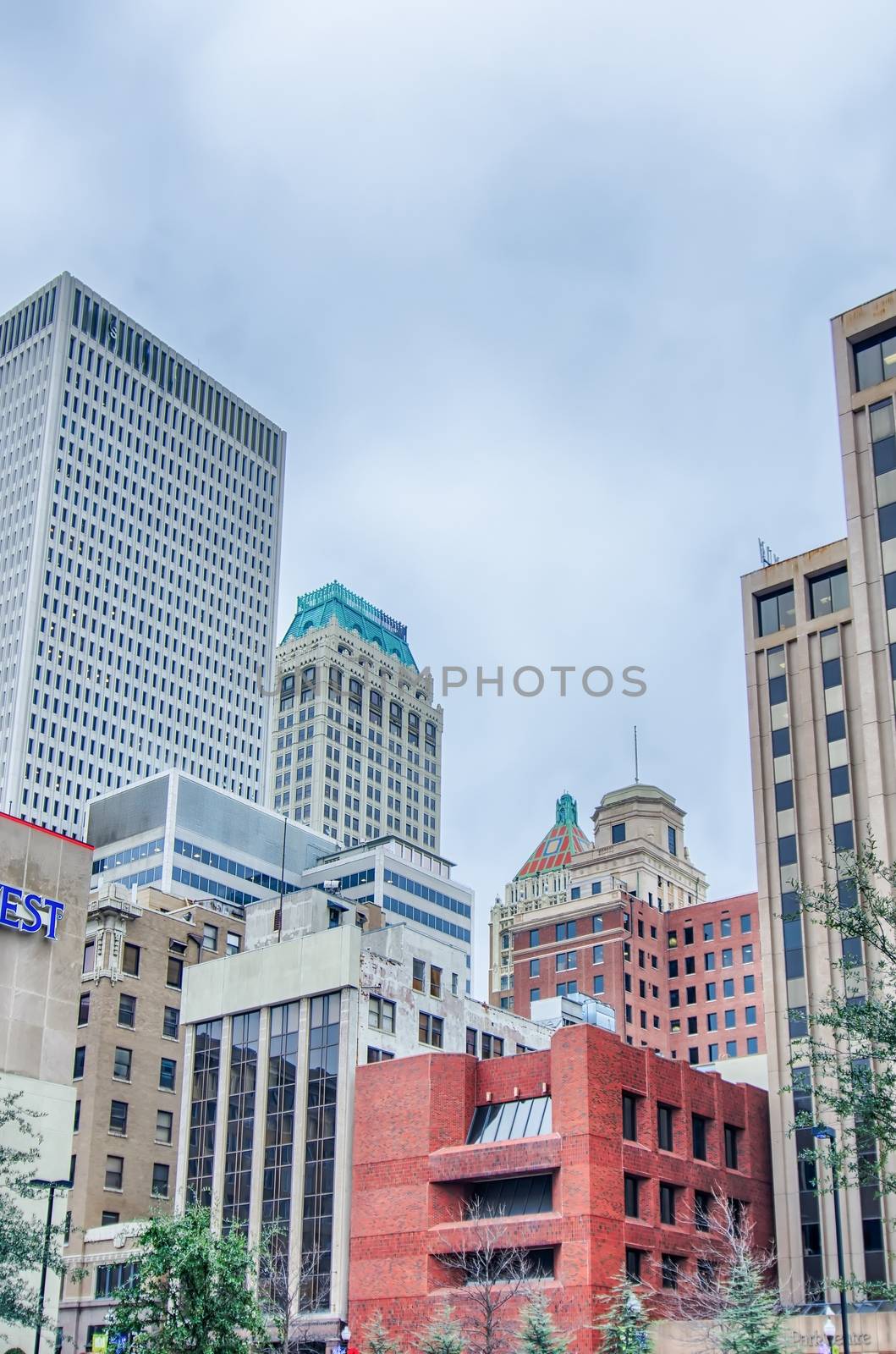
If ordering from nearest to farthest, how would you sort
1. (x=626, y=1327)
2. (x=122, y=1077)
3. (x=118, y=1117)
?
1. (x=626, y=1327)
2. (x=118, y=1117)
3. (x=122, y=1077)

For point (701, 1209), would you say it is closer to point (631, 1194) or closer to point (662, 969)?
point (631, 1194)

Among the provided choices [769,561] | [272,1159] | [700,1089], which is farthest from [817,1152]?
[769,561]

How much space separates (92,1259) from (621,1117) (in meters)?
30.7

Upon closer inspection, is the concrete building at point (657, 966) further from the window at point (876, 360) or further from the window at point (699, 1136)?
the window at point (876, 360)

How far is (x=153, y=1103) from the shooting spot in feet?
292

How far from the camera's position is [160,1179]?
289 feet

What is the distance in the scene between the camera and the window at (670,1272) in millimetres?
69688

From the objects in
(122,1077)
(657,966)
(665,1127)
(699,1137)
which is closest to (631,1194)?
(665,1127)

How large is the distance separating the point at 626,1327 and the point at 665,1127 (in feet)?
57.4

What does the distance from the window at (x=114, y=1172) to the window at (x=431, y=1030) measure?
19187 millimetres

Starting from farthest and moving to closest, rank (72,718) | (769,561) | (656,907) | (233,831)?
(72,718)
(656,907)
(233,831)
(769,561)

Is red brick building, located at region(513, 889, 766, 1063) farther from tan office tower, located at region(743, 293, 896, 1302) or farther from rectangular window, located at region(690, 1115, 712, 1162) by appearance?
rectangular window, located at region(690, 1115, 712, 1162)

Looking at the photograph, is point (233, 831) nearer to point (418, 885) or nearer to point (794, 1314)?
point (418, 885)

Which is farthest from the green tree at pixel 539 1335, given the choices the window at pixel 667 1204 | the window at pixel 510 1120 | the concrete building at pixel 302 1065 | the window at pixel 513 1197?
the concrete building at pixel 302 1065
